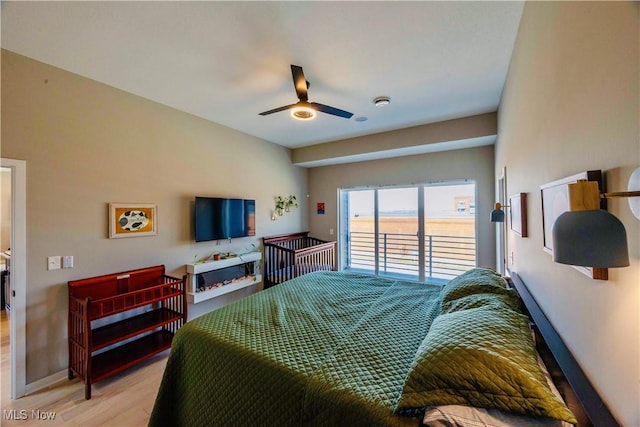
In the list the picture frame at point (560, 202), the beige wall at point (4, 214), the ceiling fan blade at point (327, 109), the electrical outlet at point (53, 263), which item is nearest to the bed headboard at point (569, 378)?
the picture frame at point (560, 202)

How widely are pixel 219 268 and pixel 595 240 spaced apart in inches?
150

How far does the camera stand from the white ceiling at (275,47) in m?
1.75

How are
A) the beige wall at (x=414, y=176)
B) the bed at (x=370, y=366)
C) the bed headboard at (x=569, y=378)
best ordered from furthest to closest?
the beige wall at (x=414, y=176) → the bed at (x=370, y=366) → the bed headboard at (x=569, y=378)

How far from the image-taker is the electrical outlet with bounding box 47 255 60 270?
2.36m

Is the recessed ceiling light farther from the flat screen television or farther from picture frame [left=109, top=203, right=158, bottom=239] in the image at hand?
picture frame [left=109, top=203, right=158, bottom=239]

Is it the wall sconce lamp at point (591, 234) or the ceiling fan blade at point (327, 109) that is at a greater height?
the ceiling fan blade at point (327, 109)

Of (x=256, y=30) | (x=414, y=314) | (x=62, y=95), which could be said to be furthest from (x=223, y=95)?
(x=414, y=314)

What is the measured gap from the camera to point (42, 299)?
234 centimetres

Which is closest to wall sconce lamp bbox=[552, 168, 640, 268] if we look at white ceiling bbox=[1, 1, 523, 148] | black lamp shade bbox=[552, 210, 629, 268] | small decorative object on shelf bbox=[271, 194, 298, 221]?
black lamp shade bbox=[552, 210, 629, 268]

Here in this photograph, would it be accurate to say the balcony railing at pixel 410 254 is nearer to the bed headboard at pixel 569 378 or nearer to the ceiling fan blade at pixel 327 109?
the ceiling fan blade at pixel 327 109

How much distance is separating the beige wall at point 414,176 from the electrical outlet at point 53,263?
408cm

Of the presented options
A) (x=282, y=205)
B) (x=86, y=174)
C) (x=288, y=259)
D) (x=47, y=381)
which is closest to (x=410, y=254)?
(x=288, y=259)

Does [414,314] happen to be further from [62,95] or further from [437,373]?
[62,95]

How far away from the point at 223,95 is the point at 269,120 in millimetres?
873
